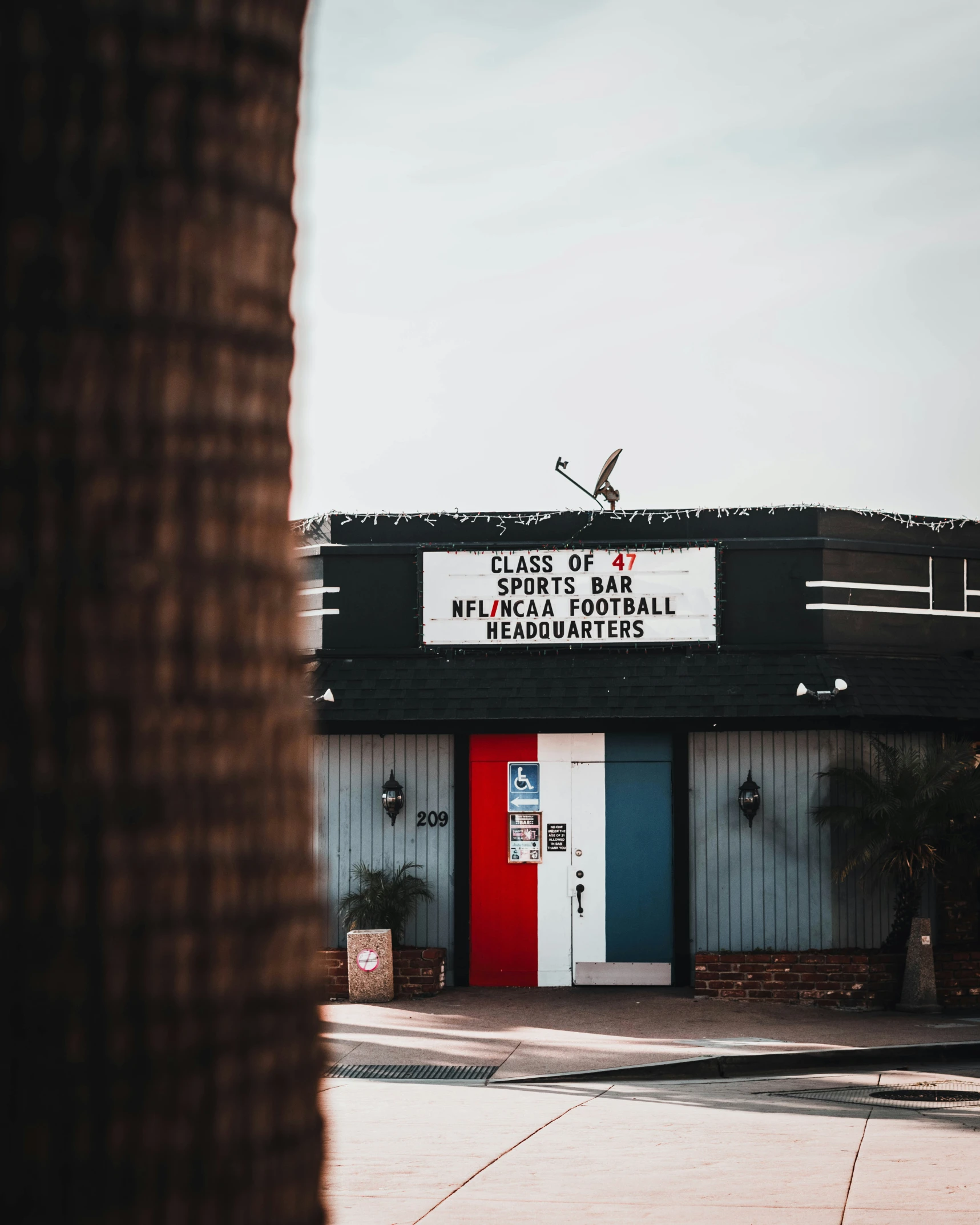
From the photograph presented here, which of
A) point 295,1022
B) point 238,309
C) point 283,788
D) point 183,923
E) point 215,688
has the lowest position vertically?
point 295,1022

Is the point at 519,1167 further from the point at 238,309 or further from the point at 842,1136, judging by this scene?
the point at 238,309

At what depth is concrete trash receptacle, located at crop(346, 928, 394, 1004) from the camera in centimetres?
1576

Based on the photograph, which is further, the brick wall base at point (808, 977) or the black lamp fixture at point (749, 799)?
the black lamp fixture at point (749, 799)

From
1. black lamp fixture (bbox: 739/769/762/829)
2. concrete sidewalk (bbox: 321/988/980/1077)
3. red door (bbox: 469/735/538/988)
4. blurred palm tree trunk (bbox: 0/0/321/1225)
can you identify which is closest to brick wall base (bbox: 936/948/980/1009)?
concrete sidewalk (bbox: 321/988/980/1077)

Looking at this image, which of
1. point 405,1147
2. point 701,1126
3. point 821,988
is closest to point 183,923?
point 405,1147

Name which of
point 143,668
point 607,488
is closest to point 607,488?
point 607,488

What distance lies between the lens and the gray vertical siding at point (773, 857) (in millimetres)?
16047

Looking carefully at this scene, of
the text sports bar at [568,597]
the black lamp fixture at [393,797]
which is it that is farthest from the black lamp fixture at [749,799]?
the black lamp fixture at [393,797]

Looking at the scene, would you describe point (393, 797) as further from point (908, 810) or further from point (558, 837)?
point (908, 810)

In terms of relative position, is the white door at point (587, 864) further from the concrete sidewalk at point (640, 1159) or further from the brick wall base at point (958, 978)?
the concrete sidewalk at point (640, 1159)

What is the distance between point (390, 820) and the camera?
1678cm

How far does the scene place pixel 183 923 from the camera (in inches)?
59.4

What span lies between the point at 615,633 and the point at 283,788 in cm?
1519

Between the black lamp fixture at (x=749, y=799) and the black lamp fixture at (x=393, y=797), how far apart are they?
3.90 metres
